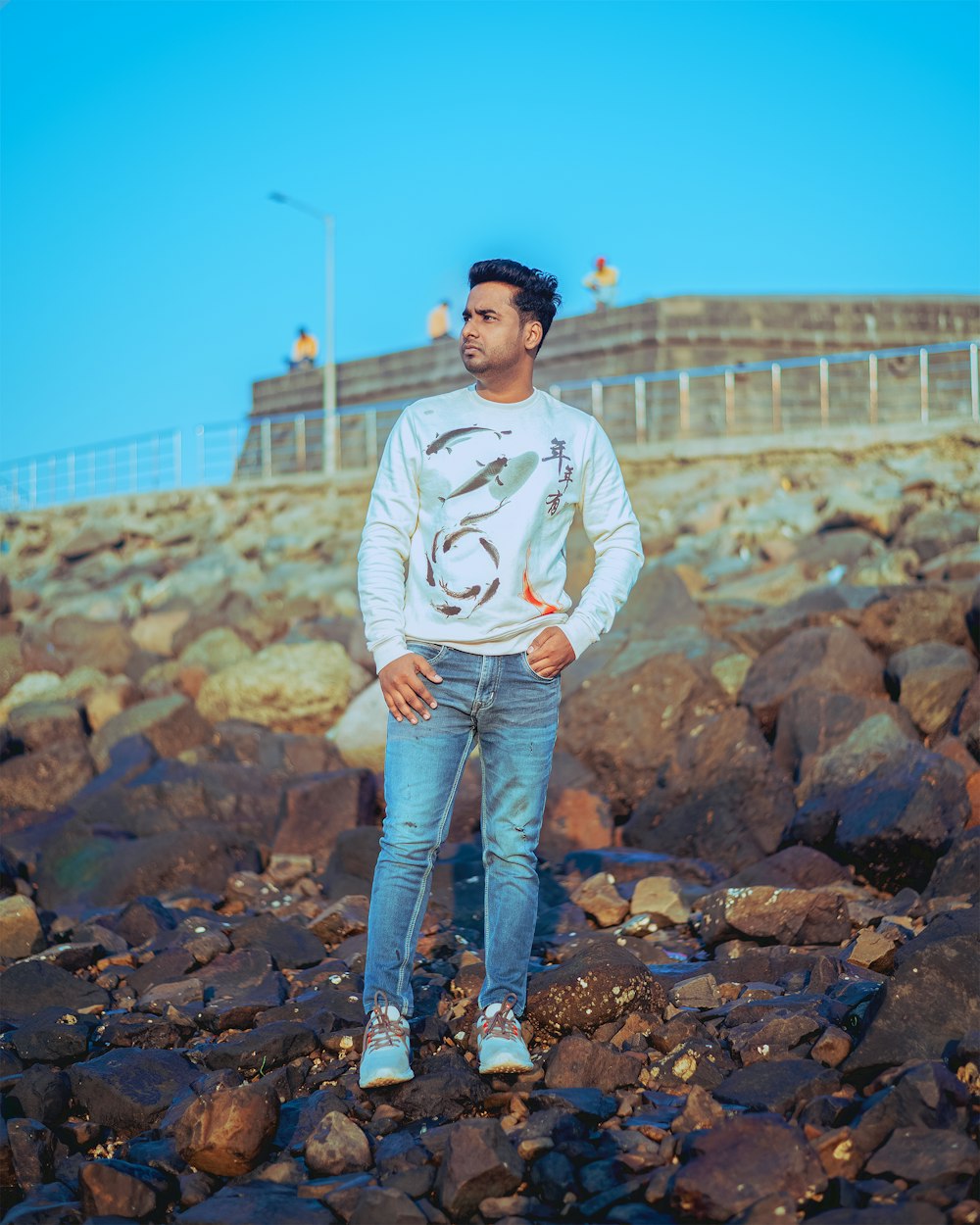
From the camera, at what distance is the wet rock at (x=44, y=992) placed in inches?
180

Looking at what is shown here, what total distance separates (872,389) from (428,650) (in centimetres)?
1500

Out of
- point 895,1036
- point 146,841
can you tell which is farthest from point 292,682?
point 895,1036

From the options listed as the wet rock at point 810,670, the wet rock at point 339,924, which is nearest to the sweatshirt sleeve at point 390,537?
the wet rock at point 339,924

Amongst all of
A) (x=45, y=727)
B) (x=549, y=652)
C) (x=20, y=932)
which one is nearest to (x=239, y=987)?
(x=20, y=932)

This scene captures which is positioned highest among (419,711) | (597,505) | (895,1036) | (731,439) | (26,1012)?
(731,439)

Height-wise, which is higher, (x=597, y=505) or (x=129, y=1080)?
(x=597, y=505)

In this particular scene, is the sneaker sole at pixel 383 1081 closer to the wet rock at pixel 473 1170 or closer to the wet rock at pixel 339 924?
the wet rock at pixel 473 1170

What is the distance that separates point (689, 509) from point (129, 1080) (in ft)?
43.3

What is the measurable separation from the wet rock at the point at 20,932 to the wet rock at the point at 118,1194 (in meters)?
2.83

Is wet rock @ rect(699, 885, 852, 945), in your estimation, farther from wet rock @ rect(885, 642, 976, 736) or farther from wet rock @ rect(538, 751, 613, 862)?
wet rock @ rect(885, 642, 976, 736)

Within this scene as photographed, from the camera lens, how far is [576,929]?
510 cm

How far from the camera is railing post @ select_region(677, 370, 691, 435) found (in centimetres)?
1831

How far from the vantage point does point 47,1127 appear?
10.8 feet

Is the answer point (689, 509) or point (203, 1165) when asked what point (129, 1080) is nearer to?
point (203, 1165)
